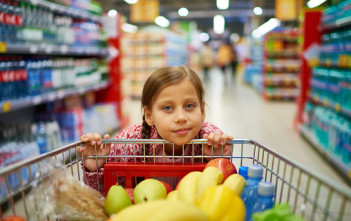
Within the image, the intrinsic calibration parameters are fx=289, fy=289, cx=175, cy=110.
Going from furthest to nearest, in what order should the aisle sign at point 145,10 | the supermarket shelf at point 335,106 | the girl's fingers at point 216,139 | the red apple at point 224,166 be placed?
1. the aisle sign at point 145,10
2. the supermarket shelf at point 335,106
3. the girl's fingers at point 216,139
4. the red apple at point 224,166

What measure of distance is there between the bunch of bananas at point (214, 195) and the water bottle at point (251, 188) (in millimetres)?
25

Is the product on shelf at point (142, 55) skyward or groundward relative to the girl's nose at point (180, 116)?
skyward

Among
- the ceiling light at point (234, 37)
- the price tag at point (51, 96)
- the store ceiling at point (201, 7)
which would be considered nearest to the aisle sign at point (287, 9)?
the store ceiling at point (201, 7)

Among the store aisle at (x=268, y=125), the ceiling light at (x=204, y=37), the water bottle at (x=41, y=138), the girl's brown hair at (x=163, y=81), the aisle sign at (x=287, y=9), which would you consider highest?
the ceiling light at (x=204, y=37)

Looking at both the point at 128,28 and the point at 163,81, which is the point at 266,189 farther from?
the point at 128,28

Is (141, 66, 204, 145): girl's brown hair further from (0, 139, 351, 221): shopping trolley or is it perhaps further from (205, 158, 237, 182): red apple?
(205, 158, 237, 182): red apple

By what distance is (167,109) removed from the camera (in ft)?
3.97

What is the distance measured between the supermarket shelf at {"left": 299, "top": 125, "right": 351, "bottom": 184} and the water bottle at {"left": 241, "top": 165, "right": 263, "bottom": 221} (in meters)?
2.48

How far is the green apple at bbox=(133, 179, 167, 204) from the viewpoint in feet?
3.10

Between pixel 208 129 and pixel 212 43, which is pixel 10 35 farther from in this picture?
pixel 212 43

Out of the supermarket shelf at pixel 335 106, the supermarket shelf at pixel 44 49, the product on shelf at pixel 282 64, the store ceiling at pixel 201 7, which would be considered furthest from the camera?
the store ceiling at pixel 201 7

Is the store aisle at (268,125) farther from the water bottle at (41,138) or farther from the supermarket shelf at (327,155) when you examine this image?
the water bottle at (41,138)

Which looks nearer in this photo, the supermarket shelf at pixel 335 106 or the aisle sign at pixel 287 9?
the supermarket shelf at pixel 335 106

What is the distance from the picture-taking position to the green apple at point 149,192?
37.2 inches
